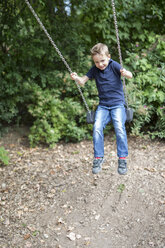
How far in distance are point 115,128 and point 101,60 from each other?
34.5 inches

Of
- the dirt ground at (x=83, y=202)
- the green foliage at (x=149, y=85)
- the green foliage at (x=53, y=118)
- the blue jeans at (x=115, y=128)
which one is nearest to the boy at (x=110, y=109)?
the blue jeans at (x=115, y=128)

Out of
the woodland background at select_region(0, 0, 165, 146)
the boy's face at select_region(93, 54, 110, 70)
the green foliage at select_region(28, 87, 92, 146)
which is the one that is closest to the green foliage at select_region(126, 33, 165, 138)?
the woodland background at select_region(0, 0, 165, 146)

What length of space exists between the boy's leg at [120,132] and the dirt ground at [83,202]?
94cm

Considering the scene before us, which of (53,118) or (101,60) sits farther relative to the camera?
(53,118)

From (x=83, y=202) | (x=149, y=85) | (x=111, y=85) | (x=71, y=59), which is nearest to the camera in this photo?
(x=111, y=85)

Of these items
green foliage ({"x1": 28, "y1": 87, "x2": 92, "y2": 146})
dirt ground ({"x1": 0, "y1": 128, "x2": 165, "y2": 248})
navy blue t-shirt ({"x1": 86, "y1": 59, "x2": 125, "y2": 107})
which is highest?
navy blue t-shirt ({"x1": 86, "y1": 59, "x2": 125, "y2": 107})

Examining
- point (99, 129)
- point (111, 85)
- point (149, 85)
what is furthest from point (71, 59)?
point (99, 129)

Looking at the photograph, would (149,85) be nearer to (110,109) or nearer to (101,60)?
(110,109)

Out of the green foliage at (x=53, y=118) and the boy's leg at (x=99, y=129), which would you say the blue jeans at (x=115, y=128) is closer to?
the boy's leg at (x=99, y=129)

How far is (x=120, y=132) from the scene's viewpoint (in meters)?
3.37

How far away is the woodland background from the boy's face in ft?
7.30

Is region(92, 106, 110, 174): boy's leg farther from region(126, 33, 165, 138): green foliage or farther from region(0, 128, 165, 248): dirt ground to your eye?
region(126, 33, 165, 138): green foliage

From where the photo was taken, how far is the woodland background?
5551 mm

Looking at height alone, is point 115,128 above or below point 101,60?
below
